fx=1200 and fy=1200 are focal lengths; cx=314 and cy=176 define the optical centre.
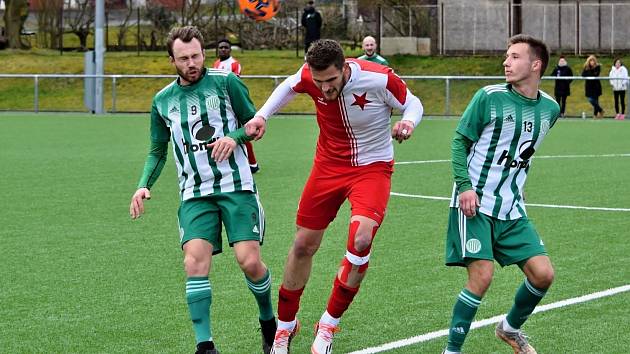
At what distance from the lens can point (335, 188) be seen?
694 cm

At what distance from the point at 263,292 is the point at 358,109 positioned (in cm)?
117

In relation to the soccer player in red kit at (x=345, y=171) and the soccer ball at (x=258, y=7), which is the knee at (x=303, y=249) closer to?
the soccer player in red kit at (x=345, y=171)

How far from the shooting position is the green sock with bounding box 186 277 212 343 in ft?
20.6

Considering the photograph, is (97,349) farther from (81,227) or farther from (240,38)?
(240,38)

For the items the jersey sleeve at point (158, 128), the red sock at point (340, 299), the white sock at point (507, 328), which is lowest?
the white sock at point (507, 328)

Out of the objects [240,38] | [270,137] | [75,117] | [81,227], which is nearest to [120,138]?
[270,137]

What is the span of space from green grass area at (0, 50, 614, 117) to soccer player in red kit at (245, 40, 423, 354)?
28132 mm

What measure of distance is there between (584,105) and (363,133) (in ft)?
99.3

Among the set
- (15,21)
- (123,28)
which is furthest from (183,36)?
(123,28)

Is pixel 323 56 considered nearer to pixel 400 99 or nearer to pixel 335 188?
pixel 400 99

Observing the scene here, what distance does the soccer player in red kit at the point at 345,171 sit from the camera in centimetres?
671

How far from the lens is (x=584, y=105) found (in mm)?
36125

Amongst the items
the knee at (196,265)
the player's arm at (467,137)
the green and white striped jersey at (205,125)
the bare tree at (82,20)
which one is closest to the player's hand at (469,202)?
the player's arm at (467,137)

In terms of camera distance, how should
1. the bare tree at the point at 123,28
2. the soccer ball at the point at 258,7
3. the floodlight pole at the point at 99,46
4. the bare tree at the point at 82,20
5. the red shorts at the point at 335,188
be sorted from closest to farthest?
the red shorts at the point at 335,188 < the soccer ball at the point at 258,7 < the floodlight pole at the point at 99,46 < the bare tree at the point at 123,28 < the bare tree at the point at 82,20
